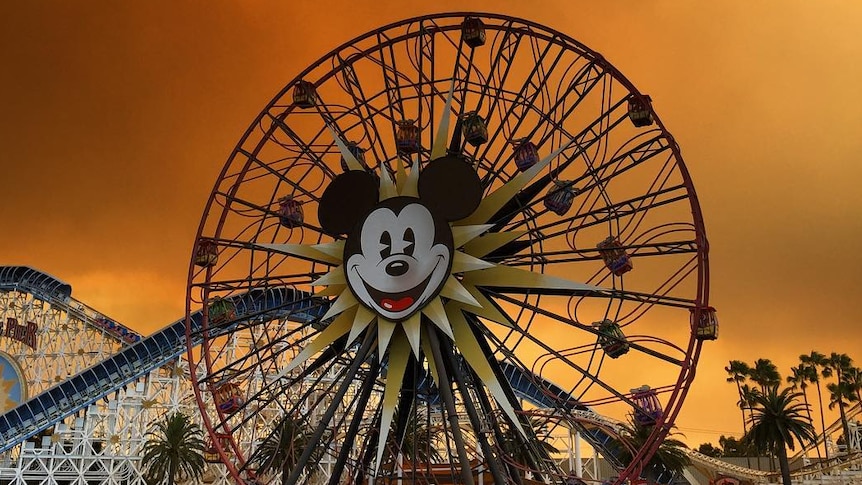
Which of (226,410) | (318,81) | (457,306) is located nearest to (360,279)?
(457,306)

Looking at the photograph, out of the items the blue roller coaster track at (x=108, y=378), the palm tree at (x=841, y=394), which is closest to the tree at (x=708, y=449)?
the palm tree at (x=841, y=394)

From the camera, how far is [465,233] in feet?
52.9

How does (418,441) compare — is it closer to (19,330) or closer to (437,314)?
(437,314)

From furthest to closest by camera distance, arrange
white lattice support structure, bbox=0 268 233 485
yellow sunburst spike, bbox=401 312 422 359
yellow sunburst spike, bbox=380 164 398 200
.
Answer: white lattice support structure, bbox=0 268 233 485 < yellow sunburst spike, bbox=380 164 398 200 < yellow sunburst spike, bbox=401 312 422 359

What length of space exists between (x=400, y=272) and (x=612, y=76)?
6822 mm

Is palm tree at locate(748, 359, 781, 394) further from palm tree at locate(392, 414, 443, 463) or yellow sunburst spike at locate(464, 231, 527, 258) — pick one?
yellow sunburst spike at locate(464, 231, 527, 258)

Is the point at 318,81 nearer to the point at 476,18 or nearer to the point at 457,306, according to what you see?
the point at 476,18

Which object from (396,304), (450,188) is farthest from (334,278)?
(450,188)

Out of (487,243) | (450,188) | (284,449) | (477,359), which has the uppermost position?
(284,449)

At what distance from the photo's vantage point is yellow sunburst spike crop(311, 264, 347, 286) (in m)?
17.1

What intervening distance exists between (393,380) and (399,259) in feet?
7.77

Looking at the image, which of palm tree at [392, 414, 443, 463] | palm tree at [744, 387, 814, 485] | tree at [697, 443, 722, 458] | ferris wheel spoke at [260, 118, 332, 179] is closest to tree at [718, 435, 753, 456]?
tree at [697, 443, 722, 458]

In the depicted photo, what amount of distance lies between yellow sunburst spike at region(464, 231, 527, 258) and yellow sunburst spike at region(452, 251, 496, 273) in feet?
1.98

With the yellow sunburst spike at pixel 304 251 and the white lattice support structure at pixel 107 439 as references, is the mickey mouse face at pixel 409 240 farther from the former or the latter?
the white lattice support structure at pixel 107 439
